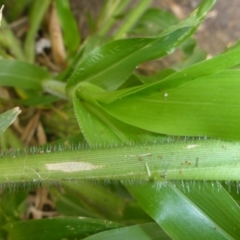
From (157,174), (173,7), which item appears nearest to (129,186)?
(157,174)

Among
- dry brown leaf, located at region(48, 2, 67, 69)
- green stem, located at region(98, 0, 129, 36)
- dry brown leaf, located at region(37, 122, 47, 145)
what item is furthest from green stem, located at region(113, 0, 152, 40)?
dry brown leaf, located at region(37, 122, 47, 145)

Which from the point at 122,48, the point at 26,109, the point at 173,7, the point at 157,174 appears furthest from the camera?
the point at 173,7

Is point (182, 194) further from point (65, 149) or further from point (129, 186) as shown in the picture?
point (65, 149)

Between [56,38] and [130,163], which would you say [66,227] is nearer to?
[130,163]

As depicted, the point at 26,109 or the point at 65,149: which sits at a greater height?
the point at 26,109

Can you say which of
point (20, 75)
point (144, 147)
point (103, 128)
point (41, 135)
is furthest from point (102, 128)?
point (41, 135)
